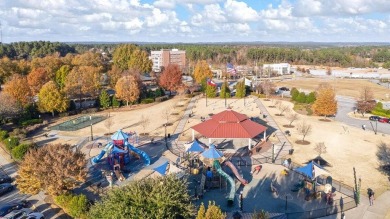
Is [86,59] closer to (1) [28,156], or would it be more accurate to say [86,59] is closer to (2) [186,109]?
(2) [186,109]

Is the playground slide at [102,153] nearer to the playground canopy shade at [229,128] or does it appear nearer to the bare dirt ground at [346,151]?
the playground canopy shade at [229,128]

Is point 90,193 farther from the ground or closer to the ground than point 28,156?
closer to the ground

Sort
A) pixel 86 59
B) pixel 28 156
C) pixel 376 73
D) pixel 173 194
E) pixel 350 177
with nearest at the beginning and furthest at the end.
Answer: pixel 173 194 < pixel 28 156 < pixel 350 177 < pixel 86 59 < pixel 376 73

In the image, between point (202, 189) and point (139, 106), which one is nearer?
point (202, 189)

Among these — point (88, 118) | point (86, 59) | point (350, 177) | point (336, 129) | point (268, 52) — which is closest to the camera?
point (350, 177)

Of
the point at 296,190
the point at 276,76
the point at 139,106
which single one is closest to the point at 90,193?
A: the point at 296,190

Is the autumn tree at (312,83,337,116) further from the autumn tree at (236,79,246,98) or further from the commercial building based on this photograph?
the commercial building

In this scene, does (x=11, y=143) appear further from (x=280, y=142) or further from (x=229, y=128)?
(x=280, y=142)
